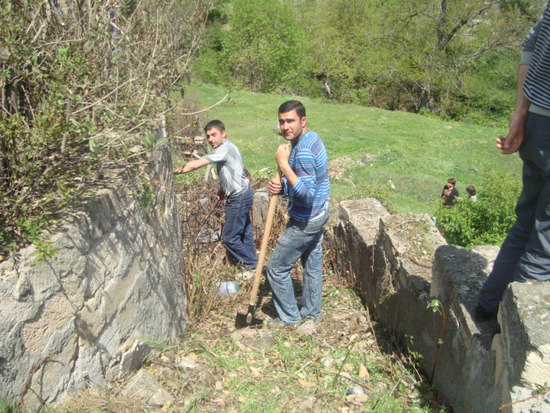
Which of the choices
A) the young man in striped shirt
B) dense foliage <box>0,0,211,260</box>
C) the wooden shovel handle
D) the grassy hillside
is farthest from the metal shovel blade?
the grassy hillside

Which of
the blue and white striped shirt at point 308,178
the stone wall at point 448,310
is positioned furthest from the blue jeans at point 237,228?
the blue and white striped shirt at point 308,178

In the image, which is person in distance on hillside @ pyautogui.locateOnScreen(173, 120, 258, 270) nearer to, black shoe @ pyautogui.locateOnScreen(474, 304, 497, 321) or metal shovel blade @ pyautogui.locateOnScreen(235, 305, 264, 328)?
metal shovel blade @ pyautogui.locateOnScreen(235, 305, 264, 328)

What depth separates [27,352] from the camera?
2244mm

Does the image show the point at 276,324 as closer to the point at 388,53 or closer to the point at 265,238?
the point at 265,238

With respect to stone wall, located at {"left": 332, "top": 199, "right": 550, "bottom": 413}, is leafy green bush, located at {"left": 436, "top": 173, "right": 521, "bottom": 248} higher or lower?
lower

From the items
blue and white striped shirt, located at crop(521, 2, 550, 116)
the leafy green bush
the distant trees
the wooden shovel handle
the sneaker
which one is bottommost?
the distant trees

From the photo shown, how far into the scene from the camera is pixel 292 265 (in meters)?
4.32

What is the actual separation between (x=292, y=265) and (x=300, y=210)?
1.77ft

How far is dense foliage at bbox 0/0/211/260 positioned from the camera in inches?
93.7

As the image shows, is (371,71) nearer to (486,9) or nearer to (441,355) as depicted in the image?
(486,9)

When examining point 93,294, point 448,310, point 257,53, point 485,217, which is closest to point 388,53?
point 257,53

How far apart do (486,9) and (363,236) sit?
2461 cm

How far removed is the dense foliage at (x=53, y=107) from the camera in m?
2.38

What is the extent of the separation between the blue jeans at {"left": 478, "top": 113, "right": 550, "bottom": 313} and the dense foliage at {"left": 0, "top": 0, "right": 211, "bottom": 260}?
1.99 meters
